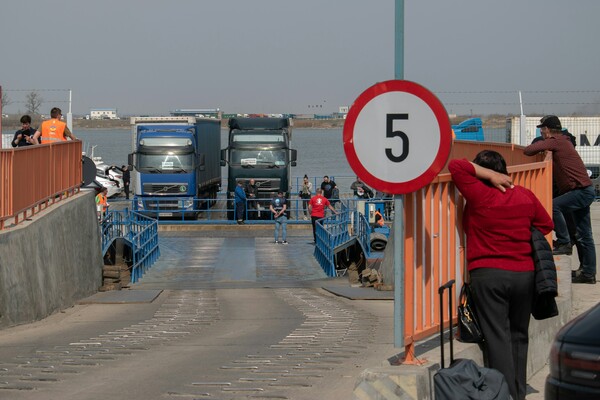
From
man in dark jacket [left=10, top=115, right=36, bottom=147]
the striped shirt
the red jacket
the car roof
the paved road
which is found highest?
man in dark jacket [left=10, top=115, right=36, bottom=147]

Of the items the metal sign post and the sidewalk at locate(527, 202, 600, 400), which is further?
the sidewalk at locate(527, 202, 600, 400)

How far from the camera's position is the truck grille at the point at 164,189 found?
4291 cm

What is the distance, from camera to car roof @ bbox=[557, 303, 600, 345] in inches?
211

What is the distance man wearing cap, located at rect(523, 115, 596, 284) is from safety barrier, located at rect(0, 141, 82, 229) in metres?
6.93

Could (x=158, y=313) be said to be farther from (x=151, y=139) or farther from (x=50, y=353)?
(x=151, y=139)

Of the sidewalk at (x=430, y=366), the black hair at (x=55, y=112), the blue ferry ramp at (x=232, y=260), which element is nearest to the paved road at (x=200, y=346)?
the sidewalk at (x=430, y=366)

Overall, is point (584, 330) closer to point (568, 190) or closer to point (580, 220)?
point (568, 190)

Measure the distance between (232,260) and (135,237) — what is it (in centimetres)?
307

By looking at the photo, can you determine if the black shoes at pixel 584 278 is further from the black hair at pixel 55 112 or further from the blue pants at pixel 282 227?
the blue pants at pixel 282 227

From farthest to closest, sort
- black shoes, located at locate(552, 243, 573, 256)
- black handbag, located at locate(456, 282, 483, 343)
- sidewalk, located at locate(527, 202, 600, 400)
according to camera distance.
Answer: black shoes, located at locate(552, 243, 573, 256)
sidewalk, located at locate(527, 202, 600, 400)
black handbag, located at locate(456, 282, 483, 343)

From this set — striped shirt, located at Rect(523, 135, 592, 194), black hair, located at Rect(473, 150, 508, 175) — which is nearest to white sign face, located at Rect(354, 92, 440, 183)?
black hair, located at Rect(473, 150, 508, 175)

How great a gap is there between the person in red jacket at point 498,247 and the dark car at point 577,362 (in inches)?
49.7

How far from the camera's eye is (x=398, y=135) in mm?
6277

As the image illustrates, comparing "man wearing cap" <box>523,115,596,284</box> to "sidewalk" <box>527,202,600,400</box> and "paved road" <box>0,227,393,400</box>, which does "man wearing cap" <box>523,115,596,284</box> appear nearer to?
"sidewalk" <box>527,202,600,400</box>
